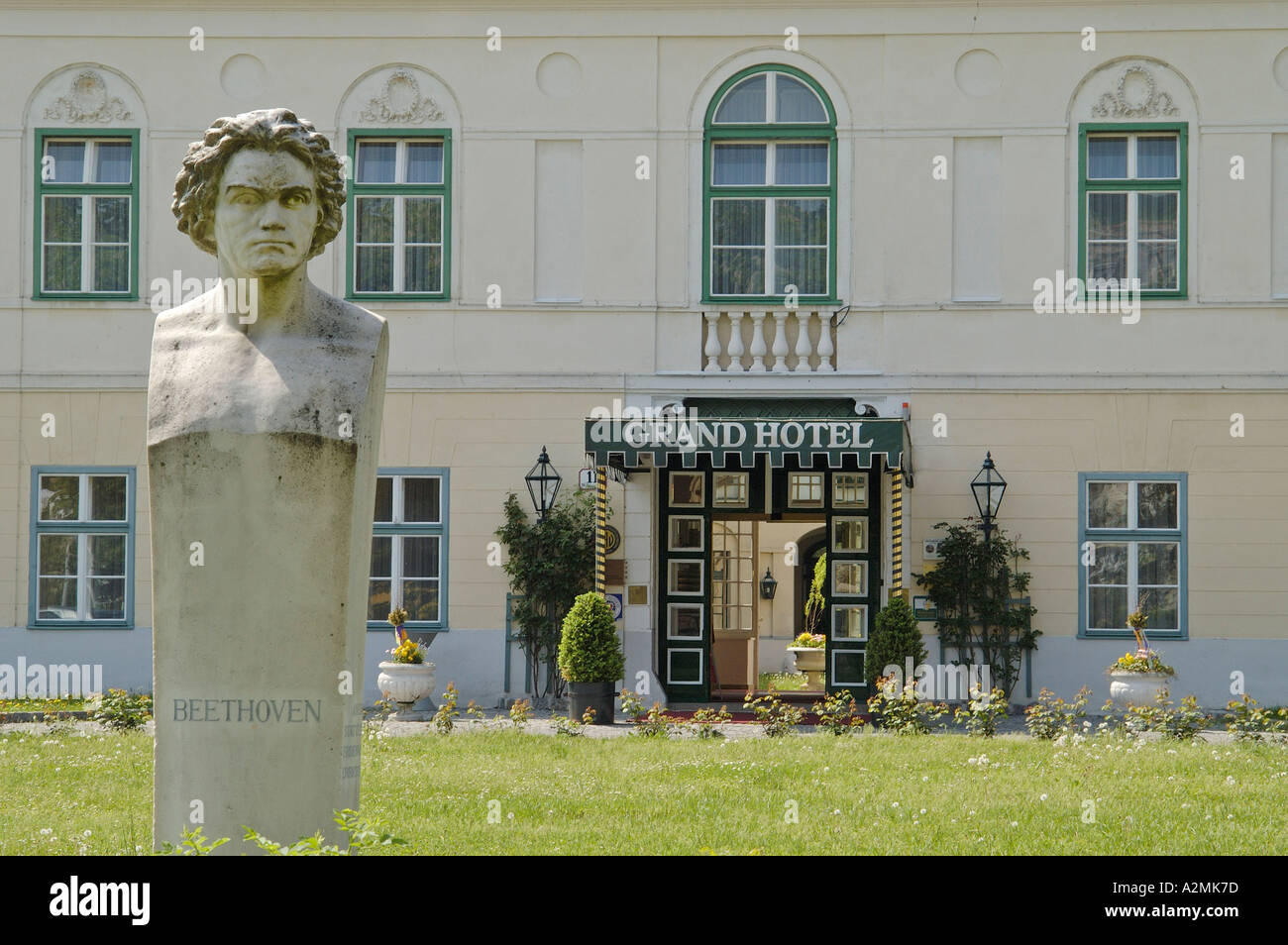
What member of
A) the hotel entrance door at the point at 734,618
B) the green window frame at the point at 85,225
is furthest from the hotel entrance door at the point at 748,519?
the green window frame at the point at 85,225

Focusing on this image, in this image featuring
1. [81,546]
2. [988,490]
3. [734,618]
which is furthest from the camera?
[734,618]

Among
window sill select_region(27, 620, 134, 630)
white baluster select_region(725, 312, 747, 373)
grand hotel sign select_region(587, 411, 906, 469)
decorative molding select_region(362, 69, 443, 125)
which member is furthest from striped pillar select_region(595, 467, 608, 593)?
window sill select_region(27, 620, 134, 630)

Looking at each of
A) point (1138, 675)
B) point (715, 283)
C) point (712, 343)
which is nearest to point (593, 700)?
point (712, 343)

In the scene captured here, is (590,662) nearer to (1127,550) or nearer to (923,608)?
(923,608)

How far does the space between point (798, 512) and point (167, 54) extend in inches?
323

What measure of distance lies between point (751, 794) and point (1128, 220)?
9.43 metres

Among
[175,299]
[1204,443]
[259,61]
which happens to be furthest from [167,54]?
[1204,443]

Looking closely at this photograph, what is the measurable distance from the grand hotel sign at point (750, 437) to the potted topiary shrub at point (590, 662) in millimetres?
1558

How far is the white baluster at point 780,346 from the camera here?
15.7 m

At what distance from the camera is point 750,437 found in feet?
46.0

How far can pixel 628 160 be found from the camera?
52.0 feet

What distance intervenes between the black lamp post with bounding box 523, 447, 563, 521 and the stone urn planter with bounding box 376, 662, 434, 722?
2019 mm

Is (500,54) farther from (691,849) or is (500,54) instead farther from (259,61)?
(691,849)

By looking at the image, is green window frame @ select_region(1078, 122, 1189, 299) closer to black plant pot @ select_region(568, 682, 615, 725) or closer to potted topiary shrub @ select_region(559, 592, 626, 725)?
potted topiary shrub @ select_region(559, 592, 626, 725)
